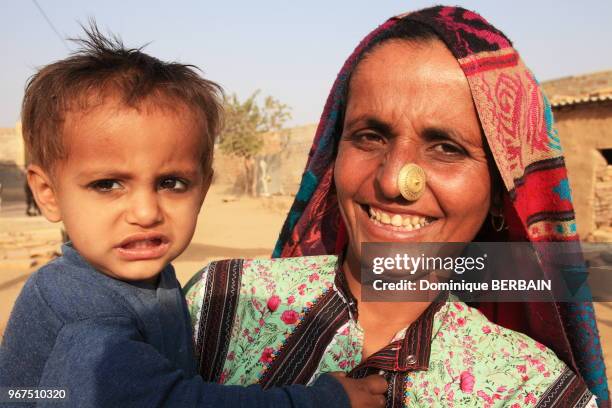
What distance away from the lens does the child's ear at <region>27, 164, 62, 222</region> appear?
57.7 inches

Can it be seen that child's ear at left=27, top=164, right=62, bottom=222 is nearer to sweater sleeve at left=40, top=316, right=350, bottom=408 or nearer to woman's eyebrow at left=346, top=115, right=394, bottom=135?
sweater sleeve at left=40, top=316, right=350, bottom=408

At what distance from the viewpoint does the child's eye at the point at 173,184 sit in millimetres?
1468

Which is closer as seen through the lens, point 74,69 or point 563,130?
point 74,69

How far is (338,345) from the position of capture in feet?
5.65

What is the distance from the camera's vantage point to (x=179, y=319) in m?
1.60

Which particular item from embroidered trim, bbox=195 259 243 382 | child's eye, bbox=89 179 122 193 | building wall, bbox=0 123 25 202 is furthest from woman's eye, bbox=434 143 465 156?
building wall, bbox=0 123 25 202

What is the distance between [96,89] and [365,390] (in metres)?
1.12

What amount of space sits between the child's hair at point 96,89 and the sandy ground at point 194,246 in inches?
207

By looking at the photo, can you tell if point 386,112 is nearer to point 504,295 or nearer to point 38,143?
point 504,295

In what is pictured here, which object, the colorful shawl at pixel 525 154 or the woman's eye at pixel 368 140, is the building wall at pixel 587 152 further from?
the woman's eye at pixel 368 140

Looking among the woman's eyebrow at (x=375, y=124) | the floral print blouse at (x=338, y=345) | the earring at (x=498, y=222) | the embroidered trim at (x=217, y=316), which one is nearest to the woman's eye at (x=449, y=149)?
the woman's eyebrow at (x=375, y=124)

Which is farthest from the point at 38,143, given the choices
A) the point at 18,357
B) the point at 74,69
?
the point at 18,357

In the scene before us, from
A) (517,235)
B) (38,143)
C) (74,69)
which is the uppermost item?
(74,69)

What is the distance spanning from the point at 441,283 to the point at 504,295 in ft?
0.72
